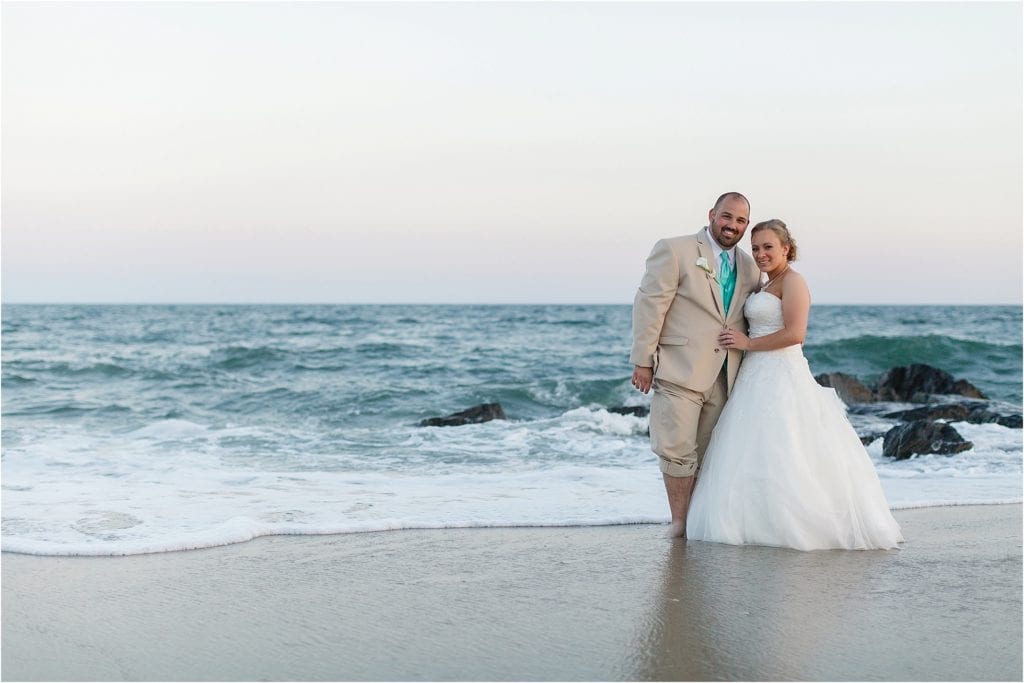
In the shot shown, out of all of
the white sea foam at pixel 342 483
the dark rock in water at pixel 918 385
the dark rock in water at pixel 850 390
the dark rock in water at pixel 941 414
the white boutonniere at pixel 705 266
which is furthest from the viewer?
the dark rock in water at pixel 918 385

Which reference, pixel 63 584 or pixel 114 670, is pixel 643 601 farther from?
pixel 63 584

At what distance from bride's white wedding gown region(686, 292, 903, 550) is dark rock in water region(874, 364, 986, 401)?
12432 mm

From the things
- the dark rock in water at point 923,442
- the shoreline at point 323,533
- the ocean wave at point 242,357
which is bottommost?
the ocean wave at point 242,357

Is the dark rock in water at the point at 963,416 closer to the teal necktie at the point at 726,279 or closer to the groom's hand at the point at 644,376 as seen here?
the teal necktie at the point at 726,279

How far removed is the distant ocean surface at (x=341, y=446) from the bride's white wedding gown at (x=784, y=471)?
2.91 ft

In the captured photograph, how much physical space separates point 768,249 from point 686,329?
65 cm

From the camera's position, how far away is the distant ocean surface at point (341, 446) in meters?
6.51

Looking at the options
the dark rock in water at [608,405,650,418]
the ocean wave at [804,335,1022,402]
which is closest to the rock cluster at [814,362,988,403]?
the dark rock in water at [608,405,650,418]

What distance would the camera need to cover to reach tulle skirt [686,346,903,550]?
18.2 ft

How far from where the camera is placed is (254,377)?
2234cm

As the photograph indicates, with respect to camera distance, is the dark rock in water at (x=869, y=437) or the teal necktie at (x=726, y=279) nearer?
the teal necktie at (x=726, y=279)

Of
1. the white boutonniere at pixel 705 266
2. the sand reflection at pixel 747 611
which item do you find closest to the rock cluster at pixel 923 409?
the sand reflection at pixel 747 611

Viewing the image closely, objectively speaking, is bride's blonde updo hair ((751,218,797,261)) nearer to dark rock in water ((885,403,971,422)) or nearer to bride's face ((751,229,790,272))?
bride's face ((751,229,790,272))

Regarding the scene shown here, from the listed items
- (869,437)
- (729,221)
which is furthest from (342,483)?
(869,437)
